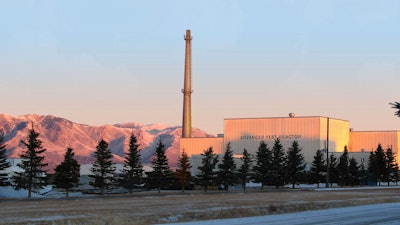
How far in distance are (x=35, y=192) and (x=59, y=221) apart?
61280 millimetres

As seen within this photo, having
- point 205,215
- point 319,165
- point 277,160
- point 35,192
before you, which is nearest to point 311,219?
point 205,215

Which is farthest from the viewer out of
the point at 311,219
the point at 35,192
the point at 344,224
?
the point at 35,192

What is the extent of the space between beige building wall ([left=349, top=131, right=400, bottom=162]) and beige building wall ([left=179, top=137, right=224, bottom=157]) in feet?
100

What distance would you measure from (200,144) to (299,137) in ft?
76.4

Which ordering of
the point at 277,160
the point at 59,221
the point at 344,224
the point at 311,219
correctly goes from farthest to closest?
the point at 277,160, the point at 311,219, the point at 344,224, the point at 59,221

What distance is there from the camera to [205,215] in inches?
1433

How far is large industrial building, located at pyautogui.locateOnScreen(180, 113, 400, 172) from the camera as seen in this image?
14300 centimetres

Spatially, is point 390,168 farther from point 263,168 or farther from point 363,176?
point 263,168

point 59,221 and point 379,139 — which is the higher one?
point 379,139

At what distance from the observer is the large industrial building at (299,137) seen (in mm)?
143000

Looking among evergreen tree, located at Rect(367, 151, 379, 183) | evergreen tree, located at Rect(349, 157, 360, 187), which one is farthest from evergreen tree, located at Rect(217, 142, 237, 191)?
evergreen tree, located at Rect(367, 151, 379, 183)

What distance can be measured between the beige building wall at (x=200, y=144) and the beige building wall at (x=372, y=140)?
3056 centimetres

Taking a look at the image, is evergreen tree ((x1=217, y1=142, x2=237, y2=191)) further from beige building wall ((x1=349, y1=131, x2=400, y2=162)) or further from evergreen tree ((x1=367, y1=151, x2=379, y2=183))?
beige building wall ((x1=349, y1=131, x2=400, y2=162))

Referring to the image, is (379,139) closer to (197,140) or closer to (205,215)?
(197,140)
